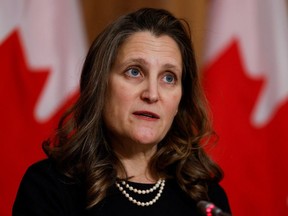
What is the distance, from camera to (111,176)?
4.68ft

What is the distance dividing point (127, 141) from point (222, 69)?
0.78 metres

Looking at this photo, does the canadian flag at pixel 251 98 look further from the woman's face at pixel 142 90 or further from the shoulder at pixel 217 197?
the woman's face at pixel 142 90

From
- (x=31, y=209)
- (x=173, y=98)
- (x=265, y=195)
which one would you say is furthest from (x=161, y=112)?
(x=265, y=195)

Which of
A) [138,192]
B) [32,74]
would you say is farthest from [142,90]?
[32,74]

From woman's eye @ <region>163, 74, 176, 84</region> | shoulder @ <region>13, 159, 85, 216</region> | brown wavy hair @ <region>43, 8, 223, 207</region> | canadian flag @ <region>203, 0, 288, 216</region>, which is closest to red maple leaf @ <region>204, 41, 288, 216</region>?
canadian flag @ <region>203, 0, 288, 216</region>

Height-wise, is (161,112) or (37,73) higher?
(37,73)

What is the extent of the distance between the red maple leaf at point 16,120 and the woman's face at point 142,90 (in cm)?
56

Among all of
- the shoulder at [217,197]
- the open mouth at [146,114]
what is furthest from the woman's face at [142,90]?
the shoulder at [217,197]

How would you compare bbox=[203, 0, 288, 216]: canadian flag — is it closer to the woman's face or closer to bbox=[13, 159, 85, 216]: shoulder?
the woman's face

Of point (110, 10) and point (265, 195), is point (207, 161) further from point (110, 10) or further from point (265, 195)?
point (110, 10)

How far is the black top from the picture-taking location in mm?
1339

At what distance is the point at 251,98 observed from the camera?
7.00ft

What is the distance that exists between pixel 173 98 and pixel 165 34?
0.19m

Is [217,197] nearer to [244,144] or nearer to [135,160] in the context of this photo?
[135,160]
